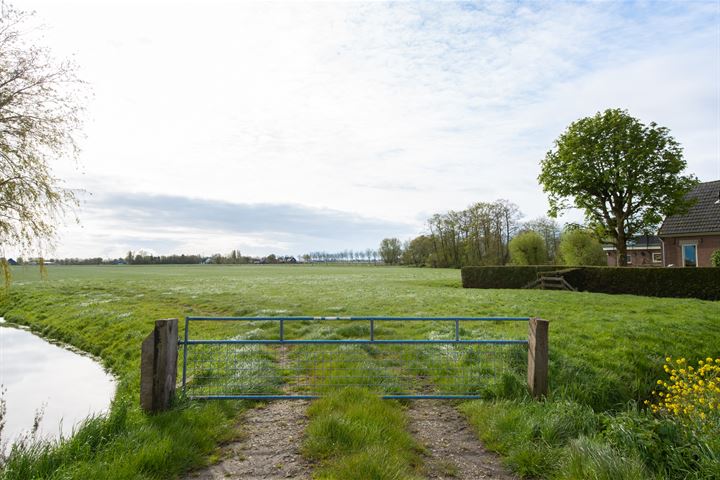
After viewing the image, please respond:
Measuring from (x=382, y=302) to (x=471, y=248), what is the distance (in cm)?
4713

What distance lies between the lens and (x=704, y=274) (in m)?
19.5

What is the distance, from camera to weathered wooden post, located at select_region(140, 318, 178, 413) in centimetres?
504

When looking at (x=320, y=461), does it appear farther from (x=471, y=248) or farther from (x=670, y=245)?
(x=471, y=248)

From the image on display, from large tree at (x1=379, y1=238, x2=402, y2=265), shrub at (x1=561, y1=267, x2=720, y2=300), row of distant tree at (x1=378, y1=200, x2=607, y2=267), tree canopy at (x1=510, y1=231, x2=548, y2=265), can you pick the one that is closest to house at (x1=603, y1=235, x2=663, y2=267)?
row of distant tree at (x1=378, y1=200, x2=607, y2=267)

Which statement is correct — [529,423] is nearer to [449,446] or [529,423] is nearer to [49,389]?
[449,446]

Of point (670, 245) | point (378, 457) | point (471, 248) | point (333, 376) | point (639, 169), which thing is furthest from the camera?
point (471, 248)

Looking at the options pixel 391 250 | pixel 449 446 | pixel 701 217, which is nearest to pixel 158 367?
pixel 449 446

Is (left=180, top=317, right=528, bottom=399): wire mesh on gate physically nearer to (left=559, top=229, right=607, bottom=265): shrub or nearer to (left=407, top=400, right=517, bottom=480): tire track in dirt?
(left=407, top=400, right=517, bottom=480): tire track in dirt

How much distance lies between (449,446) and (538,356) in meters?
1.80

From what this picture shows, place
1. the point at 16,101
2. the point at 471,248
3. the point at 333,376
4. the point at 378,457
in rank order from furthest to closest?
the point at 471,248, the point at 16,101, the point at 333,376, the point at 378,457

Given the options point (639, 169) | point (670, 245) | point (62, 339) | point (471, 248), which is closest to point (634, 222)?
point (639, 169)

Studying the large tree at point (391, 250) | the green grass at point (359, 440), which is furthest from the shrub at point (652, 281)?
the large tree at point (391, 250)

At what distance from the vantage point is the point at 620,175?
26172 millimetres

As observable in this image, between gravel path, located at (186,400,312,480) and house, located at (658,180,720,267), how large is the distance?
111 ft
